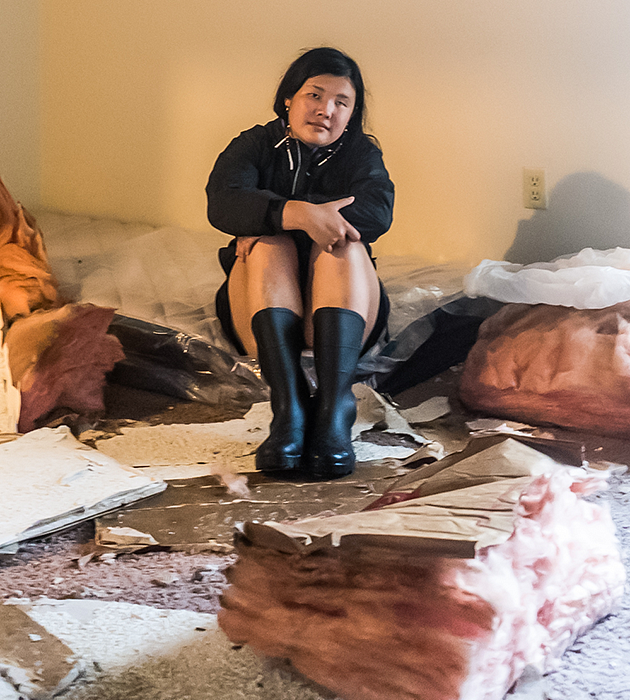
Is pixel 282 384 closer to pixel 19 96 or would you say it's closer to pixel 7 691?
pixel 7 691

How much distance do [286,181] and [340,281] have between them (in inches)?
11.4

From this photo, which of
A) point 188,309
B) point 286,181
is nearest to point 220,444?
point 188,309

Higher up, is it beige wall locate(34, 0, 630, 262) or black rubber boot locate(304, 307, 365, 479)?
beige wall locate(34, 0, 630, 262)

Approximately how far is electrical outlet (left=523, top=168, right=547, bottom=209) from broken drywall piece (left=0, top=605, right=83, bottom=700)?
1.52 metres

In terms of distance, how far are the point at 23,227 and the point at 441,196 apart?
1.07m

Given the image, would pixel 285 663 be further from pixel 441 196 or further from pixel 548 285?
pixel 441 196

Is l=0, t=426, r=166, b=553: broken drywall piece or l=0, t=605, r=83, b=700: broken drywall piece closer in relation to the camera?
l=0, t=605, r=83, b=700: broken drywall piece

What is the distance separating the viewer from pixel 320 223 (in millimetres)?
1212

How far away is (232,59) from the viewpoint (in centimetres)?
213

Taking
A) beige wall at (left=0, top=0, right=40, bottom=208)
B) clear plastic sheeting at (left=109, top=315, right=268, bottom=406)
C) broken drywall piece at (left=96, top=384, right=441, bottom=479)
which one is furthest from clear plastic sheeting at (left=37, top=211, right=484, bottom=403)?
beige wall at (left=0, top=0, right=40, bottom=208)

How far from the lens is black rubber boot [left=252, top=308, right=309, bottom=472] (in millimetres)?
1097

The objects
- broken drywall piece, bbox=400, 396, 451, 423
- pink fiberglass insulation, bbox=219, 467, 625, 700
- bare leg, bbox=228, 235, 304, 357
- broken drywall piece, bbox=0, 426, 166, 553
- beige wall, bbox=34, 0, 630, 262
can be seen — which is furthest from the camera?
beige wall, bbox=34, 0, 630, 262

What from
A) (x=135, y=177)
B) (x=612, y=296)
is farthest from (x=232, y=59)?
(x=612, y=296)

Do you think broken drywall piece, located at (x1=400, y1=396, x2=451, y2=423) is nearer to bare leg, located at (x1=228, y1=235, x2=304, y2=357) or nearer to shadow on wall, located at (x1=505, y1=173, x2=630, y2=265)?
bare leg, located at (x1=228, y1=235, x2=304, y2=357)
